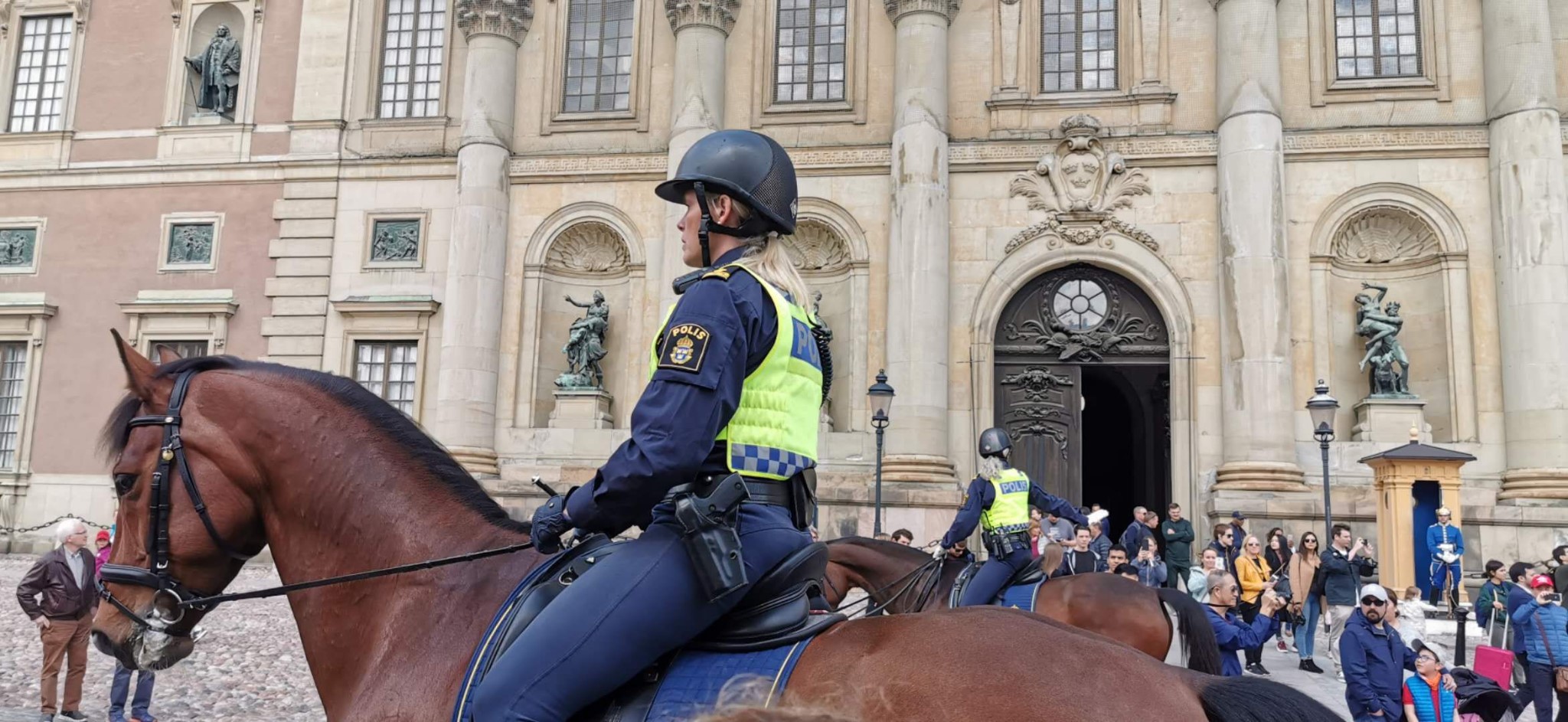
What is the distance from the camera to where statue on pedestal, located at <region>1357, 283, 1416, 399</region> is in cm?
2227

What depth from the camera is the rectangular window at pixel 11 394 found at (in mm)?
27594

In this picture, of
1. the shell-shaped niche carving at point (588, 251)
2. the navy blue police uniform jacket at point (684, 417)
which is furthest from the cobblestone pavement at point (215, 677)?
the shell-shaped niche carving at point (588, 251)

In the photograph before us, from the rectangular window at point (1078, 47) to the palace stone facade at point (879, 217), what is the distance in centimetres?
8

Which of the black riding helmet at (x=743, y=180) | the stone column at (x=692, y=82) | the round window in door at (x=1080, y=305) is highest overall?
the stone column at (x=692, y=82)

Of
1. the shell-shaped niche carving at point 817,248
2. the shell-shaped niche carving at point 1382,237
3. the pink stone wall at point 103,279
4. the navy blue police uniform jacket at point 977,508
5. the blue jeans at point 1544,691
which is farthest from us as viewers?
the pink stone wall at point 103,279

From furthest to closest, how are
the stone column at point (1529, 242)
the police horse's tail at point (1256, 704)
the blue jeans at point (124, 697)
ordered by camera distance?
the stone column at point (1529, 242) → the blue jeans at point (124, 697) → the police horse's tail at point (1256, 704)

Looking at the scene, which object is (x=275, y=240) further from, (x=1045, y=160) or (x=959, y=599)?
(x=959, y=599)

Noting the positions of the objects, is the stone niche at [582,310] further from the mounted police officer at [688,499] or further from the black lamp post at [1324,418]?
the mounted police officer at [688,499]

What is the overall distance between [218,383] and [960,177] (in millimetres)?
21333

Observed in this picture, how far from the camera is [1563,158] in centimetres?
2214

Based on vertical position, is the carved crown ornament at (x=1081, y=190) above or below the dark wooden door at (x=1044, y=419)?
above

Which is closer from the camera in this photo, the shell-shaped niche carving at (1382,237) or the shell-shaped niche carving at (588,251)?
the shell-shaped niche carving at (1382,237)

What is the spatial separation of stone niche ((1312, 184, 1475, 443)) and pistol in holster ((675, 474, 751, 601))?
22235 millimetres

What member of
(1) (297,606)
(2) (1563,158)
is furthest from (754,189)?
(2) (1563,158)
